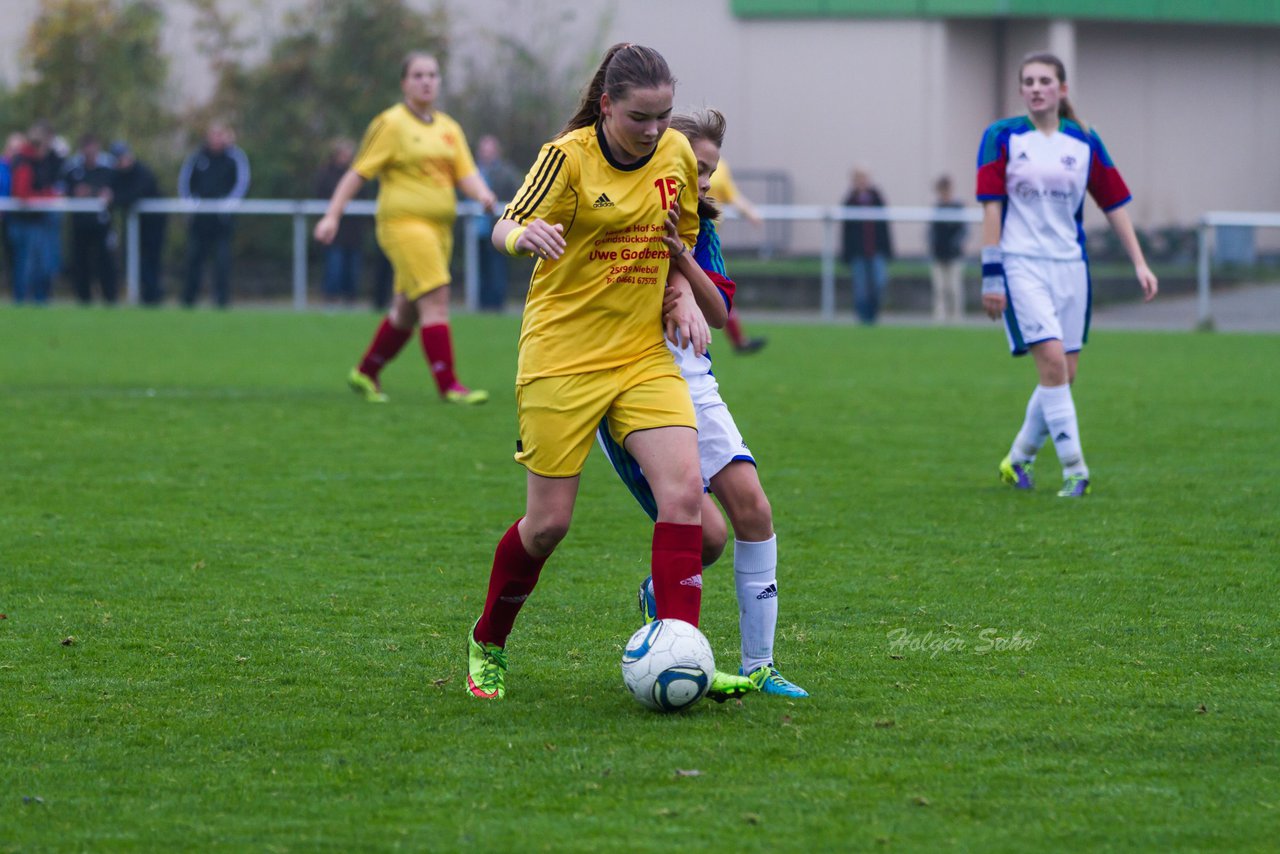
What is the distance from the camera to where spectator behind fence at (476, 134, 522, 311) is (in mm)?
23562

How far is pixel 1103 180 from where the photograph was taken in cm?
870

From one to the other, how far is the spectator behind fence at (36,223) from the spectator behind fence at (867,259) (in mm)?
10044

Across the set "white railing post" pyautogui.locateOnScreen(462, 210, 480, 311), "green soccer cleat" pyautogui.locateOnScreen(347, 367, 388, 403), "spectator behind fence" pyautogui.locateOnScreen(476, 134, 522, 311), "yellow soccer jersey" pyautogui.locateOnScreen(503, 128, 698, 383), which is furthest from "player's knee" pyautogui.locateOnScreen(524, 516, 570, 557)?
"white railing post" pyautogui.locateOnScreen(462, 210, 480, 311)

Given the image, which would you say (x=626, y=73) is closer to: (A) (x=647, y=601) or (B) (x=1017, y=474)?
(A) (x=647, y=601)

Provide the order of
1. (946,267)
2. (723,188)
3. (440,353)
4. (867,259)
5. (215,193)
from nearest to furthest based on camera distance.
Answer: (440,353)
(723,188)
(867,259)
(946,267)
(215,193)

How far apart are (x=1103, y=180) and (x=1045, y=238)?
16.1 inches

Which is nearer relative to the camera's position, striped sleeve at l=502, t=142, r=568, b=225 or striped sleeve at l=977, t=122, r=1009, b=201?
striped sleeve at l=502, t=142, r=568, b=225

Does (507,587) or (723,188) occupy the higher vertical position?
(723,188)

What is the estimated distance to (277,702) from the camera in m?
4.86

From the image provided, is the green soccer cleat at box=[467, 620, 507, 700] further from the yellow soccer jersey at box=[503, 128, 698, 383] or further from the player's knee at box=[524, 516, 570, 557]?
the yellow soccer jersey at box=[503, 128, 698, 383]

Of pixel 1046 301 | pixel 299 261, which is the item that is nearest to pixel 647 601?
pixel 1046 301

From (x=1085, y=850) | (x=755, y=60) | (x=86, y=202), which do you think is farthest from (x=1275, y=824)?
(x=755, y=60)

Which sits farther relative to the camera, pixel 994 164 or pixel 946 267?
pixel 946 267

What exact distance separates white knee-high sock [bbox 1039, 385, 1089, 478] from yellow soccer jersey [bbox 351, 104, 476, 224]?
181 inches
